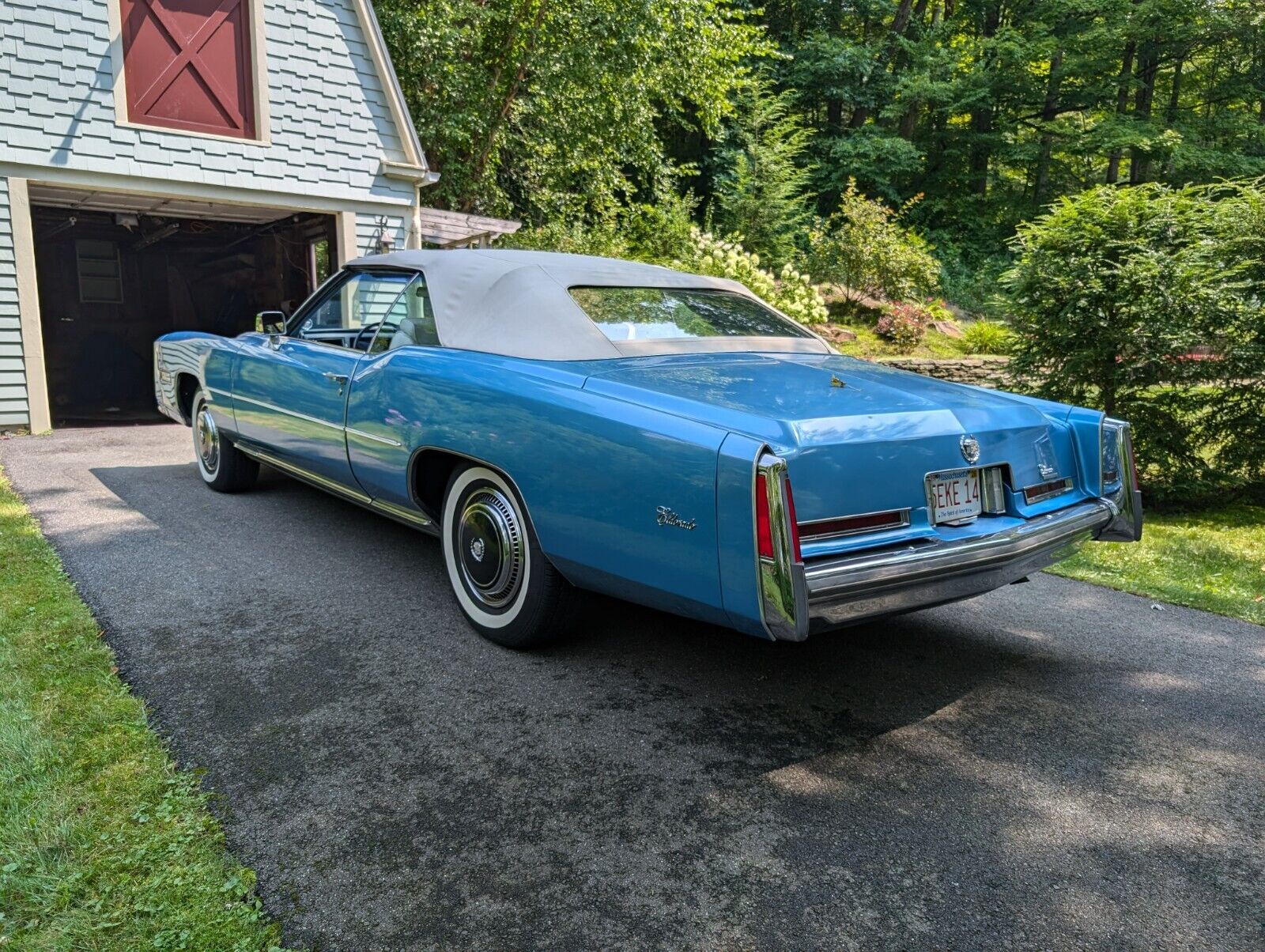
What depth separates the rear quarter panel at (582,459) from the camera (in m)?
2.69

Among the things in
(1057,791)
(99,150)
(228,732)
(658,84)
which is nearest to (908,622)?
(1057,791)

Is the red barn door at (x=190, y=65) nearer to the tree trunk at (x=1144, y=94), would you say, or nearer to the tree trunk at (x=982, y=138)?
the tree trunk at (x=982, y=138)

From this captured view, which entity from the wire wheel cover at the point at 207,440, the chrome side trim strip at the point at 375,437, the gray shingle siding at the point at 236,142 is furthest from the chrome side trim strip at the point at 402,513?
the gray shingle siding at the point at 236,142

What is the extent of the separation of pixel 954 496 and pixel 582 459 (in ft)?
4.08

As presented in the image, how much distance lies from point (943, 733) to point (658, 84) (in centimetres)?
1588

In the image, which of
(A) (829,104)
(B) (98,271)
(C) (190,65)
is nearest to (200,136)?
(C) (190,65)

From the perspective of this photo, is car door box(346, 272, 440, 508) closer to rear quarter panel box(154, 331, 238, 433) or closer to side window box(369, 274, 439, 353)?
side window box(369, 274, 439, 353)

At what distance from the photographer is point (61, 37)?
355 inches

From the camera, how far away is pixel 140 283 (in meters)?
15.5

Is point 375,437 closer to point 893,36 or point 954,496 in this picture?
point 954,496

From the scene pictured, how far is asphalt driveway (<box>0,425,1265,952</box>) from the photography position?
6.77 feet

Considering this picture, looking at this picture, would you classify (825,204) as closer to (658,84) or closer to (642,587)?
(658,84)

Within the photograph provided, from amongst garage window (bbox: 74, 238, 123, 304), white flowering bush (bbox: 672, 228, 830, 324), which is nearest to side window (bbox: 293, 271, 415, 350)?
white flowering bush (bbox: 672, 228, 830, 324)

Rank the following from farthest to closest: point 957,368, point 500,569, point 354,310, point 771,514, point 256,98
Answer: point 957,368 → point 256,98 → point 354,310 → point 500,569 → point 771,514
